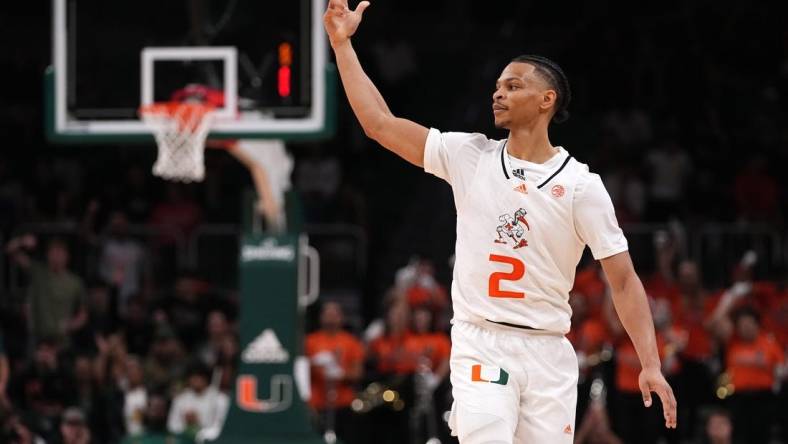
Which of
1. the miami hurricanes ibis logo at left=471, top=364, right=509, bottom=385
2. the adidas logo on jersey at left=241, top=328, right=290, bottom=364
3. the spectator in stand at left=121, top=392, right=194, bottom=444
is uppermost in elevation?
the miami hurricanes ibis logo at left=471, top=364, right=509, bottom=385

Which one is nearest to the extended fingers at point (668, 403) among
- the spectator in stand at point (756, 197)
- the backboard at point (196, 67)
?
the backboard at point (196, 67)

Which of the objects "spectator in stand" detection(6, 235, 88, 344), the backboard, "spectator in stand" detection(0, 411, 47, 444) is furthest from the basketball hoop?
"spectator in stand" detection(6, 235, 88, 344)

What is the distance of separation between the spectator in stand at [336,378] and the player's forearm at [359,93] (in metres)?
8.33

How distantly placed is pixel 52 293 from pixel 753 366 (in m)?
7.37

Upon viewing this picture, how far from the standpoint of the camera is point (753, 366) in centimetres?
1477

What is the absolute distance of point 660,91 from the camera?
69.5 feet

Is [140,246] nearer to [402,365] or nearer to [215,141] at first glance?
[402,365]

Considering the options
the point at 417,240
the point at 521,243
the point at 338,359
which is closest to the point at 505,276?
the point at 521,243

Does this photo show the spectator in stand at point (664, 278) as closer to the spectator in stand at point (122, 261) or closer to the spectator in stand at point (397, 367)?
the spectator in stand at point (397, 367)

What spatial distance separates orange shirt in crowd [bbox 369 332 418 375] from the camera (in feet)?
48.9

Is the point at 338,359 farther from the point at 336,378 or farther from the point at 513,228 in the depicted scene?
A: the point at 513,228

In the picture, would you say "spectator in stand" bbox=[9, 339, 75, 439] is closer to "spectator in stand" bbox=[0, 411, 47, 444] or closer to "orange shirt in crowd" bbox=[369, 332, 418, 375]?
"spectator in stand" bbox=[0, 411, 47, 444]

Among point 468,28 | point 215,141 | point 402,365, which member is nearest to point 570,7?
point 468,28

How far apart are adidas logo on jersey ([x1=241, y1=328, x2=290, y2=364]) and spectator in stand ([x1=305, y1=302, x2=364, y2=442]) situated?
157 cm
